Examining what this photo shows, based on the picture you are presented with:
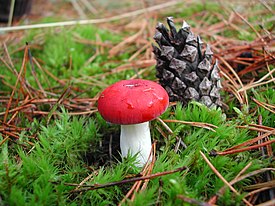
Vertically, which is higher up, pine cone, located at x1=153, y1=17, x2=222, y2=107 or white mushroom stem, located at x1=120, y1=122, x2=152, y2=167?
pine cone, located at x1=153, y1=17, x2=222, y2=107

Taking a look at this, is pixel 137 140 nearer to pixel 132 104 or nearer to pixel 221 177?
pixel 132 104

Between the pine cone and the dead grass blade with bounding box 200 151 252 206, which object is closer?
the dead grass blade with bounding box 200 151 252 206

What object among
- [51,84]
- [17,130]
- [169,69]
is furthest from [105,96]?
[51,84]

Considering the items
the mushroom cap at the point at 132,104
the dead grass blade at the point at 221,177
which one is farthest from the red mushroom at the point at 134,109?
the dead grass blade at the point at 221,177

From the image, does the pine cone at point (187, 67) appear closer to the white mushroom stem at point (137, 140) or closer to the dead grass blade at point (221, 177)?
the white mushroom stem at point (137, 140)

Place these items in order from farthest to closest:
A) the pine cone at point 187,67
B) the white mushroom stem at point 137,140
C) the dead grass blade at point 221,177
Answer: the pine cone at point 187,67 < the white mushroom stem at point 137,140 < the dead grass blade at point 221,177

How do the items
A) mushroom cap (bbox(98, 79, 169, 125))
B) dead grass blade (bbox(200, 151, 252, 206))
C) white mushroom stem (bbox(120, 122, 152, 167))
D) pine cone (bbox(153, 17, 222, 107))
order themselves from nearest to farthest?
dead grass blade (bbox(200, 151, 252, 206)) → mushroom cap (bbox(98, 79, 169, 125)) → white mushroom stem (bbox(120, 122, 152, 167)) → pine cone (bbox(153, 17, 222, 107))

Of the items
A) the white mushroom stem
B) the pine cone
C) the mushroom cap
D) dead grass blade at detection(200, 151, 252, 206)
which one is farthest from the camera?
the pine cone

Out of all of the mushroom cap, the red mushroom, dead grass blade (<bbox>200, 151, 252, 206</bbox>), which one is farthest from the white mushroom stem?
dead grass blade (<bbox>200, 151, 252, 206</bbox>)

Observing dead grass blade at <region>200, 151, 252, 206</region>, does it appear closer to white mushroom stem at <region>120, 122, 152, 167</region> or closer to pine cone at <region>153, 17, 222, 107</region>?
white mushroom stem at <region>120, 122, 152, 167</region>

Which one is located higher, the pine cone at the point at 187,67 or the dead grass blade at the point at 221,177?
the pine cone at the point at 187,67
